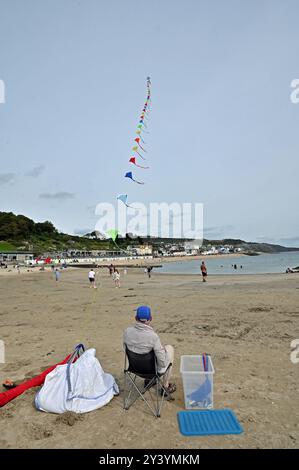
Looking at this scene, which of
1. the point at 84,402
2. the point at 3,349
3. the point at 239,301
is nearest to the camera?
the point at 84,402

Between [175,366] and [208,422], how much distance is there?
6.49 ft

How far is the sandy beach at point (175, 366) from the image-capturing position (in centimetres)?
354

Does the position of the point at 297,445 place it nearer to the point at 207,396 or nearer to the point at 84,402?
the point at 207,396

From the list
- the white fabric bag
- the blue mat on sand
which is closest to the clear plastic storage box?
the blue mat on sand

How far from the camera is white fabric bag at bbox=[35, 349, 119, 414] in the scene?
162 inches

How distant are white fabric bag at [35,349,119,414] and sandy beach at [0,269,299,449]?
0.43ft

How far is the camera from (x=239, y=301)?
12812 millimetres

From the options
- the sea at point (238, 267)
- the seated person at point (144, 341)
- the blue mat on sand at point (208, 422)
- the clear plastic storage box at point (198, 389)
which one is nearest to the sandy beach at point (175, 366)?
the blue mat on sand at point (208, 422)

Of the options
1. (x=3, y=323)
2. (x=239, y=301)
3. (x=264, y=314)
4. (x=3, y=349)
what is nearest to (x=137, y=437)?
(x=3, y=349)

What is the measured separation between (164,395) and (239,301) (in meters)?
8.96

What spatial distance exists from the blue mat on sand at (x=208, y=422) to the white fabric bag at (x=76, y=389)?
112 centimetres

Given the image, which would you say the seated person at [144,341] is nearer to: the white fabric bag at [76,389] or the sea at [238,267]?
the white fabric bag at [76,389]

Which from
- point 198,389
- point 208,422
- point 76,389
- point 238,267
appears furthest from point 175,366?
point 238,267

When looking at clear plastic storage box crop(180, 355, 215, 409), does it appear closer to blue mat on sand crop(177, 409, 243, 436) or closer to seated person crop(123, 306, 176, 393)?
blue mat on sand crop(177, 409, 243, 436)
